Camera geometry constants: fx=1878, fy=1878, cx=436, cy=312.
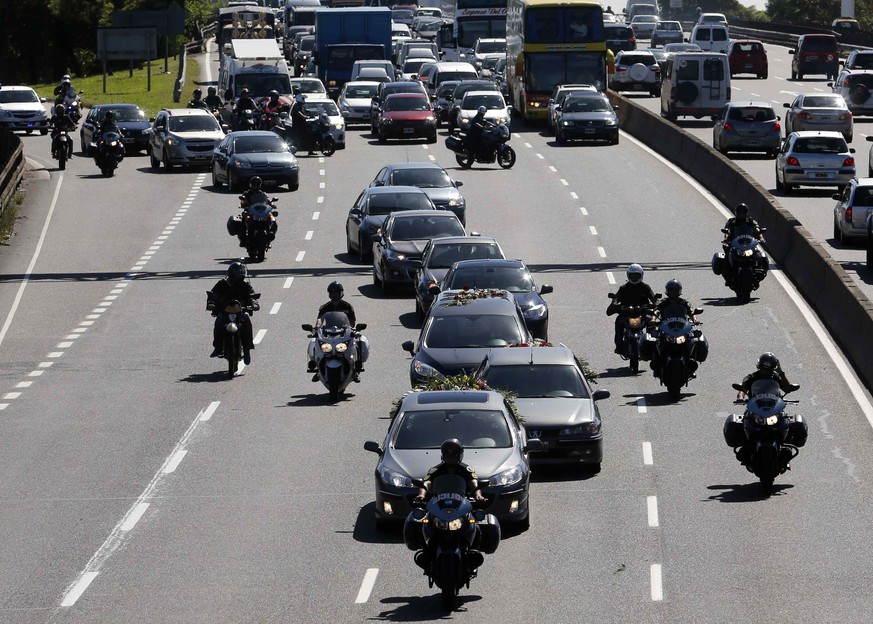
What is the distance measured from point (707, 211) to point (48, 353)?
18.7 meters

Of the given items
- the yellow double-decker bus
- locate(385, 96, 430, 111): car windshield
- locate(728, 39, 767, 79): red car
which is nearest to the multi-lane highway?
locate(385, 96, 430, 111): car windshield

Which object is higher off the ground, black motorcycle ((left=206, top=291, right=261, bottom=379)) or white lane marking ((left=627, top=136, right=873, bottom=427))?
black motorcycle ((left=206, top=291, right=261, bottom=379))

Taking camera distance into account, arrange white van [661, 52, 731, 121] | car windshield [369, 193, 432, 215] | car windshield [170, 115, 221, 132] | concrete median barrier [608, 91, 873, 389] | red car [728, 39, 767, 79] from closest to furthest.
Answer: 1. concrete median barrier [608, 91, 873, 389]
2. car windshield [369, 193, 432, 215]
3. car windshield [170, 115, 221, 132]
4. white van [661, 52, 731, 121]
5. red car [728, 39, 767, 79]

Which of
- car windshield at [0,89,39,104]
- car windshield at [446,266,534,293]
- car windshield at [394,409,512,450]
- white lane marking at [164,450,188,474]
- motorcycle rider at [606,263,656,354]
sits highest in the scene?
car windshield at [394,409,512,450]

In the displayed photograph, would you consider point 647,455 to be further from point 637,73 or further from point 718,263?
point 637,73

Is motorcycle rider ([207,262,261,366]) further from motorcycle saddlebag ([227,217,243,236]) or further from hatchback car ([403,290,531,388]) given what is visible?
→ motorcycle saddlebag ([227,217,243,236])

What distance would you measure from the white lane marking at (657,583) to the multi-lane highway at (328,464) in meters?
0.03

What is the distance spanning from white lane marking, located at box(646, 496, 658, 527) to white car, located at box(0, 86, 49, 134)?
158 ft

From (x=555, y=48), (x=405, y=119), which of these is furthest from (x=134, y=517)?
(x=555, y=48)

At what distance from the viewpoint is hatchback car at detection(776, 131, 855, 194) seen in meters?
44.0

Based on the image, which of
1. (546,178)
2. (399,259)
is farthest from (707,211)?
(399,259)

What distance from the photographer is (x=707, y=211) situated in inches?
1679

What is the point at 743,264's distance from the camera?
3116cm

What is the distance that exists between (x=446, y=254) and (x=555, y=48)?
3074 centimetres
